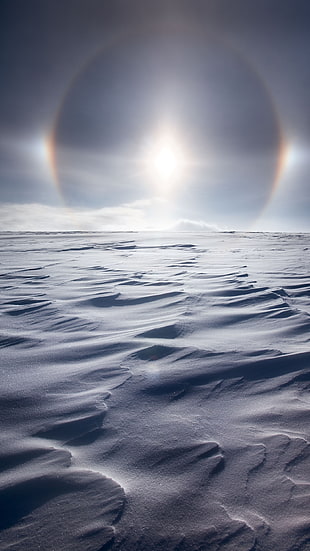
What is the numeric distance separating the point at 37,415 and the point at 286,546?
1.26 m

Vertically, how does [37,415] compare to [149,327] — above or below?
below

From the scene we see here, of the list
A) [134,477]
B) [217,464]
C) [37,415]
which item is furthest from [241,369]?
[37,415]

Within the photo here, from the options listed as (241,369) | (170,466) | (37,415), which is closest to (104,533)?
(170,466)

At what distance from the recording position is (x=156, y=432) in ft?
4.84

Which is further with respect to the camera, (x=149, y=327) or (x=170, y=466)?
(x=149, y=327)

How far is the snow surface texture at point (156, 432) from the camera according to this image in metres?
1.03

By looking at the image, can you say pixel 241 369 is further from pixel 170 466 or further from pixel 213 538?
pixel 213 538

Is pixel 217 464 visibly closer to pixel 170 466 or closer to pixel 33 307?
pixel 170 466

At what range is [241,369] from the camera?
2.08 meters

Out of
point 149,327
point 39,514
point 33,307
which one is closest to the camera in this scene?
point 39,514

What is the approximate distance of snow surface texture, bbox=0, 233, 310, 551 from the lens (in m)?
1.03

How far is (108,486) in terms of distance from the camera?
3.84 ft

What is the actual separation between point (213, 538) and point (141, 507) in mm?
262

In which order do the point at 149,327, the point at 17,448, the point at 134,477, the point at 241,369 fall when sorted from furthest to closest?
the point at 149,327 < the point at 241,369 < the point at 17,448 < the point at 134,477
